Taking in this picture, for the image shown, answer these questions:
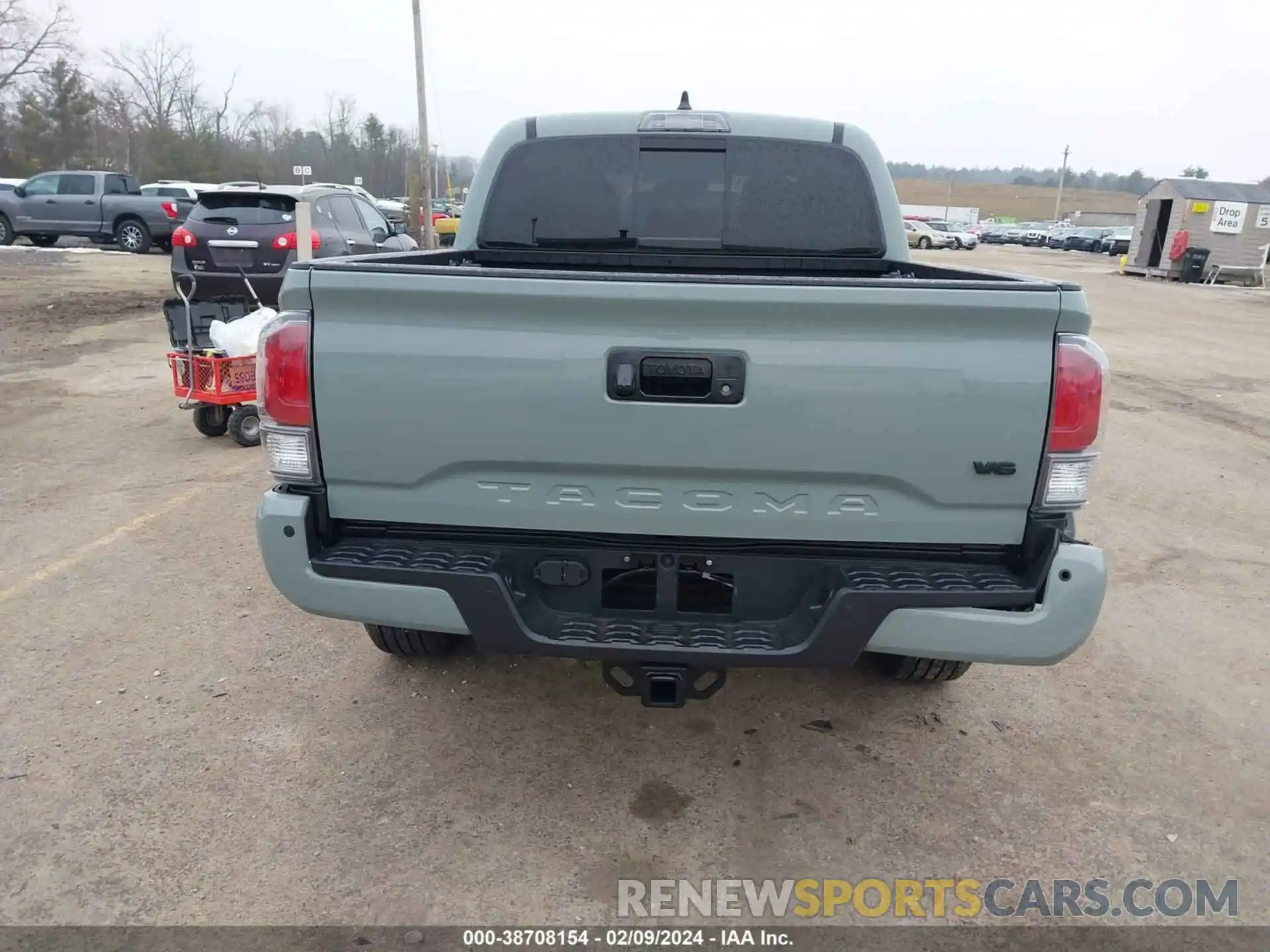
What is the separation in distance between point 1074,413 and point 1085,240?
55439mm

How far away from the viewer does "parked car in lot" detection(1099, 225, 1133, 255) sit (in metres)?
46.4

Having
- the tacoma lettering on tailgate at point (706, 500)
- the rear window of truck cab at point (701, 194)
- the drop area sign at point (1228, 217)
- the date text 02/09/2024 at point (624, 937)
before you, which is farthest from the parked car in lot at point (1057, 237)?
the date text 02/09/2024 at point (624, 937)

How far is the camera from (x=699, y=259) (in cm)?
416

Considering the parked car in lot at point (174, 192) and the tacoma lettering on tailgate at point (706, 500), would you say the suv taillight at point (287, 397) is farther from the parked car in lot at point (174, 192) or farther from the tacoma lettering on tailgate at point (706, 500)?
the parked car in lot at point (174, 192)

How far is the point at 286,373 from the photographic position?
2.47m

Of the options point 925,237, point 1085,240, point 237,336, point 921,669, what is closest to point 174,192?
point 237,336

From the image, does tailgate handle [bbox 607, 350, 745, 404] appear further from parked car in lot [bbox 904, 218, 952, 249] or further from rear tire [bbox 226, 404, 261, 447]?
parked car in lot [bbox 904, 218, 952, 249]

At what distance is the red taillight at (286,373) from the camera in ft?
8.04

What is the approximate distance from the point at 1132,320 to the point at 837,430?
18024 millimetres

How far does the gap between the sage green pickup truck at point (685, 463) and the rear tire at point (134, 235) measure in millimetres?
24710

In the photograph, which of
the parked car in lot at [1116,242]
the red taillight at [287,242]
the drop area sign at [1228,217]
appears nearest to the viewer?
the red taillight at [287,242]

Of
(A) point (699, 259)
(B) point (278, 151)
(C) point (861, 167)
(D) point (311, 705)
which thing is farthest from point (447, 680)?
(B) point (278, 151)

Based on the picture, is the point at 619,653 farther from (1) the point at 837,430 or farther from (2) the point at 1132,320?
(2) the point at 1132,320

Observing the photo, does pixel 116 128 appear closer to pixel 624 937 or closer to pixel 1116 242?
pixel 1116 242
